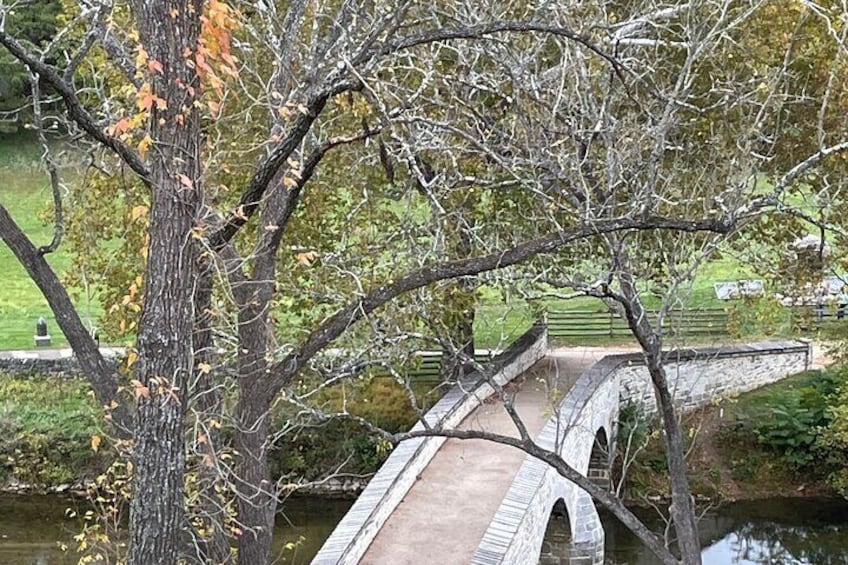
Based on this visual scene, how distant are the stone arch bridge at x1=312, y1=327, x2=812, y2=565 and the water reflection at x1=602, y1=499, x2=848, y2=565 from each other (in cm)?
140

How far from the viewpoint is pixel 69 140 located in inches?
292

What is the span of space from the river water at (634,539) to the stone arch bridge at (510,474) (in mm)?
1890

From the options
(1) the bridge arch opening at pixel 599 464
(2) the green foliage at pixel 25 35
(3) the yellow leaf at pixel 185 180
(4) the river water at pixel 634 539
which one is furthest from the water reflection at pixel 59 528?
(3) the yellow leaf at pixel 185 180

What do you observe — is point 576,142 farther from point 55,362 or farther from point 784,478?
point 55,362

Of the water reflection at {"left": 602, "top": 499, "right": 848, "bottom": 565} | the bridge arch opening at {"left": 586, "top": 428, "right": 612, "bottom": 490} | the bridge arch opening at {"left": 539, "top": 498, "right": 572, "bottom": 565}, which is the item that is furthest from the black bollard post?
the bridge arch opening at {"left": 539, "top": 498, "right": 572, "bottom": 565}

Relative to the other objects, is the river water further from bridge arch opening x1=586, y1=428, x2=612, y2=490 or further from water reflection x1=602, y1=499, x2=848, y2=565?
bridge arch opening x1=586, y1=428, x2=612, y2=490

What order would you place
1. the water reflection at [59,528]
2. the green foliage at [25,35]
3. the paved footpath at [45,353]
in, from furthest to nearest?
the green foliage at [25,35] → the paved footpath at [45,353] → the water reflection at [59,528]

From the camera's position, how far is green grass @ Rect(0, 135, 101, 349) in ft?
70.0

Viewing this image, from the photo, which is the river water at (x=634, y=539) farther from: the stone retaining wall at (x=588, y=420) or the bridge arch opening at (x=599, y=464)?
the stone retaining wall at (x=588, y=420)

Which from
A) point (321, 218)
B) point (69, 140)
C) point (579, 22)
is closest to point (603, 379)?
point (321, 218)

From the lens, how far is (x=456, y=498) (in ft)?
35.1

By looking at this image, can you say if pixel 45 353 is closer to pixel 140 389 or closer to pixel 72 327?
pixel 72 327

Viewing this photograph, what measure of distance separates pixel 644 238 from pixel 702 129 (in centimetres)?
149

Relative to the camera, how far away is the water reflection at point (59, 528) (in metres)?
14.7
